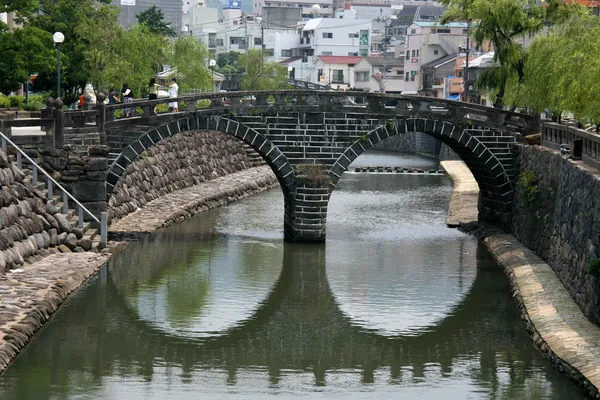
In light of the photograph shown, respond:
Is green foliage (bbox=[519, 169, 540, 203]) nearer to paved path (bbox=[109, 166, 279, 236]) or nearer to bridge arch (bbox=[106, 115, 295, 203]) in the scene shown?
bridge arch (bbox=[106, 115, 295, 203])

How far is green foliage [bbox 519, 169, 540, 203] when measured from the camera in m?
→ 35.0

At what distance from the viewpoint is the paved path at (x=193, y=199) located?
39625 millimetres

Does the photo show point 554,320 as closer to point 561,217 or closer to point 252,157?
point 561,217

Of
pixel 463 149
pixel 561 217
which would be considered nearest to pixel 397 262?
pixel 561 217

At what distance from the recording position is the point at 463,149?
39.5 meters

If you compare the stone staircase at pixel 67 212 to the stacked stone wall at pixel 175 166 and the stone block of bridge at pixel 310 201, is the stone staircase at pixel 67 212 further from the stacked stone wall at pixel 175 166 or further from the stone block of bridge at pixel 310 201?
the stone block of bridge at pixel 310 201

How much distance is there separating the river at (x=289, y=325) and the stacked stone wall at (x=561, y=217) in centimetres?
150

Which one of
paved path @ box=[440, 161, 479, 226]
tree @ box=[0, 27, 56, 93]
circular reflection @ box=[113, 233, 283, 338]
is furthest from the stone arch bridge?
tree @ box=[0, 27, 56, 93]

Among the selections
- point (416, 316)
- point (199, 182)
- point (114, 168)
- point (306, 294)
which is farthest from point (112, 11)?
point (416, 316)

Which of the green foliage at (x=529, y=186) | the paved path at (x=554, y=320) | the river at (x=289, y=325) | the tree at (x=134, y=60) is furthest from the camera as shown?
the tree at (x=134, y=60)

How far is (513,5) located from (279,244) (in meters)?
11.6

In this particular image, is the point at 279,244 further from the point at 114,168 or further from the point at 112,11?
the point at 112,11

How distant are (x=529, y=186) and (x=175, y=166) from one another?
62.0 feet

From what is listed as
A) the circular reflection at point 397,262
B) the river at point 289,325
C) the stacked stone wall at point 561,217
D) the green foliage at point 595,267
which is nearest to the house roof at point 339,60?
the circular reflection at point 397,262
